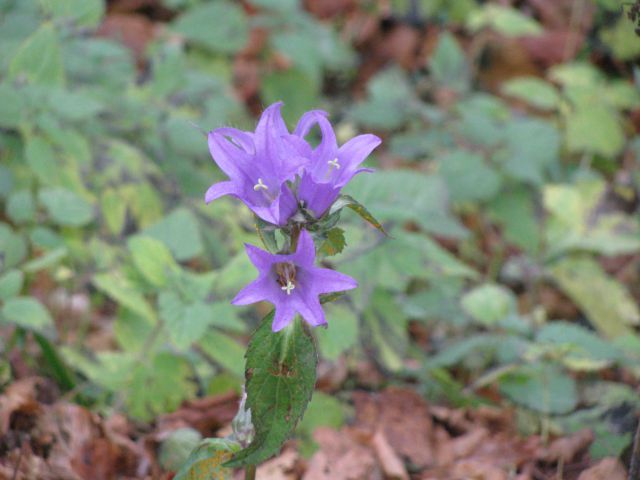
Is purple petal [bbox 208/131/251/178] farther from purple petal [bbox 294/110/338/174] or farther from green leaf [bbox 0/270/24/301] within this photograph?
green leaf [bbox 0/270/24/301]

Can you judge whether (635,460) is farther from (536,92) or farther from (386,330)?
(536,92)

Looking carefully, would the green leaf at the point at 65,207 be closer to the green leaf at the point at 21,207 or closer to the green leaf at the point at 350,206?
the green leaf at the point at 21,207

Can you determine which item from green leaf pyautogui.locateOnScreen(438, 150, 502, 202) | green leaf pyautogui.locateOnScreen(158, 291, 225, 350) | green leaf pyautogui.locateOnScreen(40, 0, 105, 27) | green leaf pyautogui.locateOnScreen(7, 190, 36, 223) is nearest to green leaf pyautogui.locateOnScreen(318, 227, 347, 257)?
green leaf pyautogui.locateOnScreen(158, 291, 225, 350)

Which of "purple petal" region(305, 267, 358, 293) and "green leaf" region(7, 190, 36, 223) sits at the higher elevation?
"purple petal" region(305, 267, 358, 293)

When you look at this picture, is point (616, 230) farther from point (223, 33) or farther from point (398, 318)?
point (223, 33)

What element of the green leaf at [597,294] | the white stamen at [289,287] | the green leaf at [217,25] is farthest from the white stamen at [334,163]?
the green leaf at [217,25]

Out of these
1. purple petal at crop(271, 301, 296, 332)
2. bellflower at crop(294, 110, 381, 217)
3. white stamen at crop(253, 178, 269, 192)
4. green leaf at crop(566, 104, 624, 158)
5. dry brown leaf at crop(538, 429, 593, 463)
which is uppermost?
bellflower at crop(294, 110, 381, 217)

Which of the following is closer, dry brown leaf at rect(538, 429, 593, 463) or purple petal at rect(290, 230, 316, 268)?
purple petal at rect(290, 230, 316, 268)

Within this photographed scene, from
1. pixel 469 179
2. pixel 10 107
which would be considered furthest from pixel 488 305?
pixel 10 107
